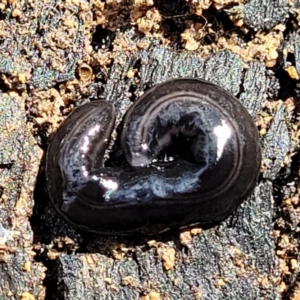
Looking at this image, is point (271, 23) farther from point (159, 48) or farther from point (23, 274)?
point (23, 274)

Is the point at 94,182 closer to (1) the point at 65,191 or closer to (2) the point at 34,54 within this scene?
(1) the point at 65,191

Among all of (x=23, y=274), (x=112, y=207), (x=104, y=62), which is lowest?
(x=23, y=274)

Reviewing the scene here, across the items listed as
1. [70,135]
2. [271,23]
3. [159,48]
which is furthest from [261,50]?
[70,135]

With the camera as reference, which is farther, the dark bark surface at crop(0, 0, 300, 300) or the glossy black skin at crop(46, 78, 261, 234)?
the dark bark surface at crop(0, 0, 300, 300)

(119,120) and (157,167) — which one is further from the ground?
(119,120)

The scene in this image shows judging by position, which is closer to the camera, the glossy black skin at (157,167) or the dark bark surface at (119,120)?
the glossy black skin at (157,167)

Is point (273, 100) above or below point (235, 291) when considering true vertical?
above
